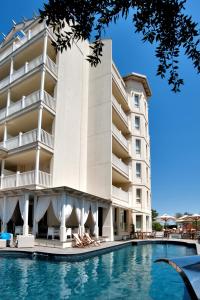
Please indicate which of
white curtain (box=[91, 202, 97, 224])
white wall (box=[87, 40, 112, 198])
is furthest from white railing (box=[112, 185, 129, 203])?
white curtain (box=[91, 202, 97, 224])

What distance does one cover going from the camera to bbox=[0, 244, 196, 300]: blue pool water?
7773 mm

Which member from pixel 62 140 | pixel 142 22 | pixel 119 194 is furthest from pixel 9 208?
pixel 142 22

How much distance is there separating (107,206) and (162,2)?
2024cm

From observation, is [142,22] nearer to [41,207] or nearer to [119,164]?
[41,207]

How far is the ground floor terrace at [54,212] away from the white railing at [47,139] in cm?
364

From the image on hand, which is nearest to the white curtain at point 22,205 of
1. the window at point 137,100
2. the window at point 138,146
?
the window at point 138,146

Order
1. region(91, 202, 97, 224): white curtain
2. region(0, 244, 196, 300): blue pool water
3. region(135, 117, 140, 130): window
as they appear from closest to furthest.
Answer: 1. region(0, 244, 196, 300): blue pool water
2. region(91, 202, 97, 224): white curtain
3. region(135, 117, 140, 130): window

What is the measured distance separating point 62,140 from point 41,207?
5.72 metres

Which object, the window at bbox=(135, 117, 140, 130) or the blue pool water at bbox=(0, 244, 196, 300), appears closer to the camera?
the blue pool water at bbox=(0, 244, 196, 300)

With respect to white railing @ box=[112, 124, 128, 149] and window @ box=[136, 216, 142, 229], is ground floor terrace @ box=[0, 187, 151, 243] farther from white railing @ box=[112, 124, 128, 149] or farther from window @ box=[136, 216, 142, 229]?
white railing @ box=[112, 124, 128, 149]

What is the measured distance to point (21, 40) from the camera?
24.4m

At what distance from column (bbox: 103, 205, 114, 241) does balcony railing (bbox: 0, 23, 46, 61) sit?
15.4 metres

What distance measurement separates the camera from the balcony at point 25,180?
60.7 feet

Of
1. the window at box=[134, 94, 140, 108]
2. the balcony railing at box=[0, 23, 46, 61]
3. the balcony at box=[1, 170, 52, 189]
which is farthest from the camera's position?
the window at box=[134, 94, 140, 108]
